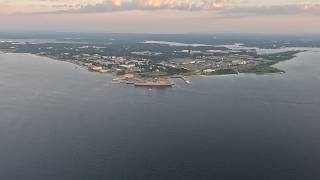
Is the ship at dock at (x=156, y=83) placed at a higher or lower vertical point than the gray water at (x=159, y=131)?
higher

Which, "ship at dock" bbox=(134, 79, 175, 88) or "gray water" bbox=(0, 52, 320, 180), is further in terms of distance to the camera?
"ship at dock" bbox=(134, 79, 175, 88)

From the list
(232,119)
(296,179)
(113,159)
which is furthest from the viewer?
(232,119)

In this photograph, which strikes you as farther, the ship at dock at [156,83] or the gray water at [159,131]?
the ship at dock at [156,83]

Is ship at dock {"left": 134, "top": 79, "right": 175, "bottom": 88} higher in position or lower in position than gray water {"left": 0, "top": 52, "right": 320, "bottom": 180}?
higher

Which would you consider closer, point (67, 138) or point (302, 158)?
point (302, 158)

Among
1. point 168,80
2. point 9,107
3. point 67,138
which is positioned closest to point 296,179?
point 67,138

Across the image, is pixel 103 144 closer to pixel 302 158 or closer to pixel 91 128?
pixel 91 128

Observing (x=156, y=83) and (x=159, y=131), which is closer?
(x=159, y=131)

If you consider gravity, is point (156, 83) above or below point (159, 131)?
above
